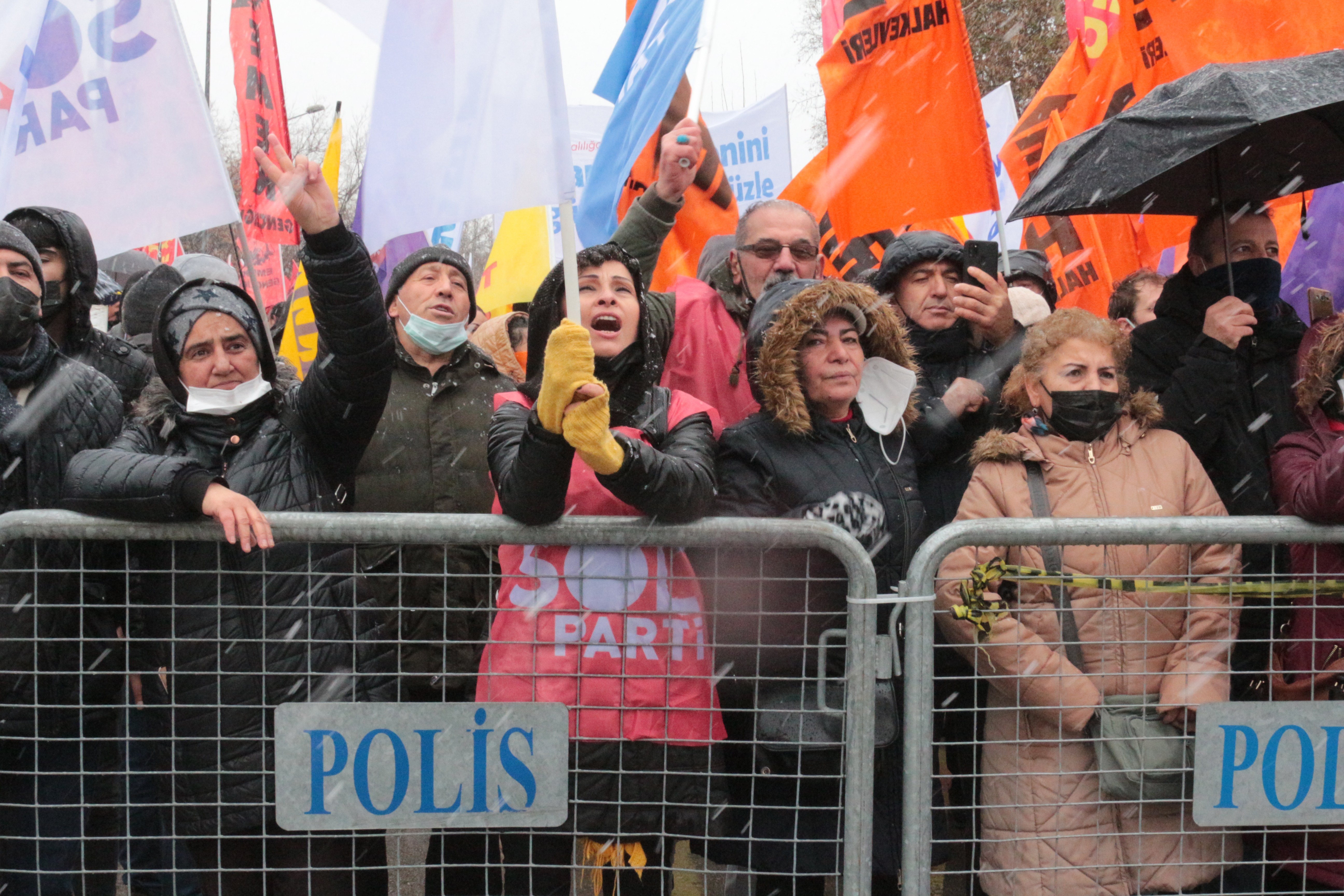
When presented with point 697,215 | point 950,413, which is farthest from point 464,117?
point 697,215

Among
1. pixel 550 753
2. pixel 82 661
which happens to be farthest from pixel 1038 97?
pixel 82 661

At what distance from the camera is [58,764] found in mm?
3273

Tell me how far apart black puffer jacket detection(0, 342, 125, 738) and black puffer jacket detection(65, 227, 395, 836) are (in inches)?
7.2

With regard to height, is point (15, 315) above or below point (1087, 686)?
above

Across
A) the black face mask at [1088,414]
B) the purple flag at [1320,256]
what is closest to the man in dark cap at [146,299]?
the black face mask at [1088,414]

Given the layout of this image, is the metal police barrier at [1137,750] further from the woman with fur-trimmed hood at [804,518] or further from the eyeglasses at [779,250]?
the eyeglasses at [779,250]

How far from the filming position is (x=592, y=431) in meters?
2.62

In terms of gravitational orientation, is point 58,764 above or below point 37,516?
below

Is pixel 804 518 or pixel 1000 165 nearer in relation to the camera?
pixel 804 518

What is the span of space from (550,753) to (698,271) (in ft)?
8.99

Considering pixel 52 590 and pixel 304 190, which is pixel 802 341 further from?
pixel 52 590

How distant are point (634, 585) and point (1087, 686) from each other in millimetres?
1179

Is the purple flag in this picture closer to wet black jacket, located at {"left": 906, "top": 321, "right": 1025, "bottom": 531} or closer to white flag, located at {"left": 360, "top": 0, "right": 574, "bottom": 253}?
wet black jacket, located at {"left": 906, "top": 321, "right": 1025, "bottom": 531}

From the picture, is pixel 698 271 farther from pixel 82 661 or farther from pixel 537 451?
pixel 82 661
